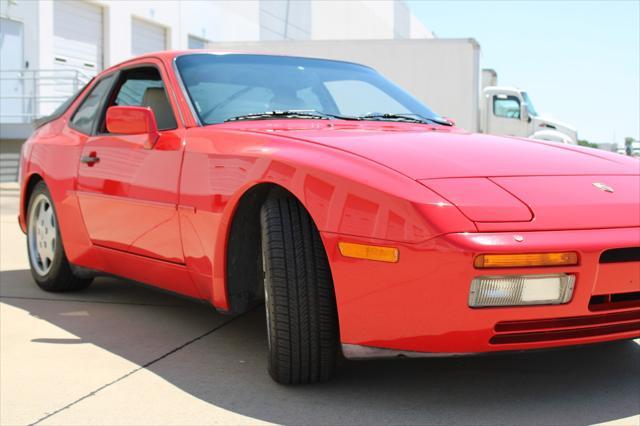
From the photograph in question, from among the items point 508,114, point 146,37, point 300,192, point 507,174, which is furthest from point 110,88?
point 146,37

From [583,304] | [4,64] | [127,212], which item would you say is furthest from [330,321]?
[4,64]

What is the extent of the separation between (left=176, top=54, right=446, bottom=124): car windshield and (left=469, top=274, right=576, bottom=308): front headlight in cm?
141

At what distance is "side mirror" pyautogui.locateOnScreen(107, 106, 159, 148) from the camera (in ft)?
12.2

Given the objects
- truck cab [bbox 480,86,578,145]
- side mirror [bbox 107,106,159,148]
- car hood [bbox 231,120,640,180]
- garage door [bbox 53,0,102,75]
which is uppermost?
garage door [bbox 53,0,102,75]

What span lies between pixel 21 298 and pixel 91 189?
94 centimetres

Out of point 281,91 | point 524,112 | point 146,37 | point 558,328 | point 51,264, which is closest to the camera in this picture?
point 558,328

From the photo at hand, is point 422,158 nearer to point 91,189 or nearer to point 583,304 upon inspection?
point 583,304

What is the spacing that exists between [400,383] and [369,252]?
640mm

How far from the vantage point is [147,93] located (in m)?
4.14

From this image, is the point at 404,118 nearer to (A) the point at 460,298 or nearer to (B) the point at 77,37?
(A) the point at 460,298

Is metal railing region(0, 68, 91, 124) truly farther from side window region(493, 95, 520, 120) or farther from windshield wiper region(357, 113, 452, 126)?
windshield wiper region(357, 113, 452, 126)

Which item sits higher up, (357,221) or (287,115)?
(287,115)

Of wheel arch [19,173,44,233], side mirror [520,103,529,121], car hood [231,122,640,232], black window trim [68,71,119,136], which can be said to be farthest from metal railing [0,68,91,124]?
car hood [231,122,640,232]

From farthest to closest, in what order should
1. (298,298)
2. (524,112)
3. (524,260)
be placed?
(524,112)
(298,298)
(524,260)
